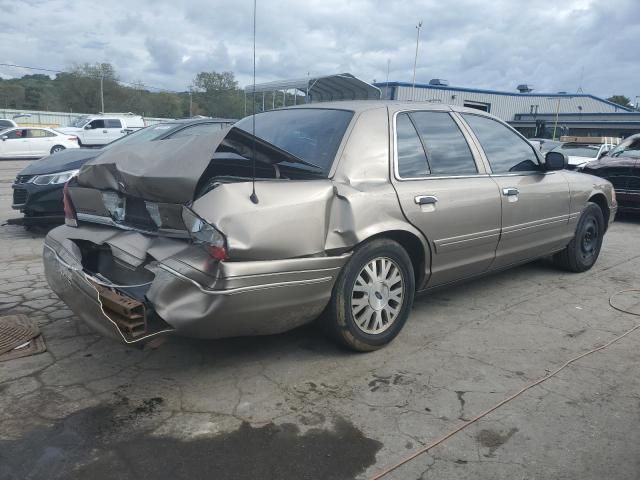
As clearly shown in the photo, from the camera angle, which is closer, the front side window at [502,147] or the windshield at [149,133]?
the front side window at [502,147]

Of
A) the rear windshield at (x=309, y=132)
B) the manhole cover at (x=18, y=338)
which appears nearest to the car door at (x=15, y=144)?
the manhole cover at (x=18, y=338)

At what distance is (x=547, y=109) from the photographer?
45312 mm

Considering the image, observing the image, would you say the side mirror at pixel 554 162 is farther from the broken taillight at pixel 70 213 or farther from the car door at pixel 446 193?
the broken taillight at pixel 70 213

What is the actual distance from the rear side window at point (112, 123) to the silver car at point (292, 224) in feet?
87.4

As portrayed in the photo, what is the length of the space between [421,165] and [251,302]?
1693 millimetres

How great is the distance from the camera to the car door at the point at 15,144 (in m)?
21.4

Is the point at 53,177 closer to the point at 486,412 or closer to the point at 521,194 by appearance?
the point at 521,194

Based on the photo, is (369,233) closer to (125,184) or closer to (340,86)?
(125,184)

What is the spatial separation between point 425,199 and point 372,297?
2.58ft

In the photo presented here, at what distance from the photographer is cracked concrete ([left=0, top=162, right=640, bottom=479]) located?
2369 millimetres

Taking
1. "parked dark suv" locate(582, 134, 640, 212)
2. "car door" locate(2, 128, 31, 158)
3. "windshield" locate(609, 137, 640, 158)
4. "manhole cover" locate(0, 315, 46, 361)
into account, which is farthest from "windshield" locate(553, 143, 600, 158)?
"car door" locate(2, 128, 31, 158)

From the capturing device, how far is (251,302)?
278 centimetres

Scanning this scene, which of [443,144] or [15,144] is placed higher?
[443,144]

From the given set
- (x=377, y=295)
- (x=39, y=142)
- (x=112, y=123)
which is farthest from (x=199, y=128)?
(x=112, y=123)
